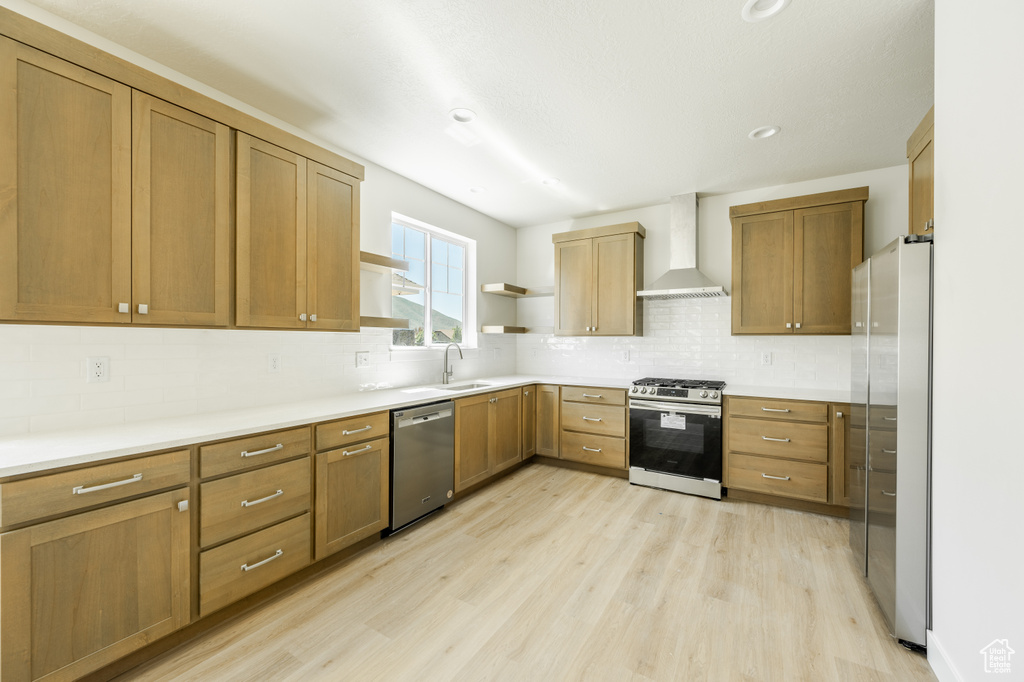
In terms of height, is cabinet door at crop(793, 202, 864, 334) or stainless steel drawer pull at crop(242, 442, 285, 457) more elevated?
cabinet door at crop(793, 202, 864, 334)

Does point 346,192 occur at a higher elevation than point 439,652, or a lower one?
higher

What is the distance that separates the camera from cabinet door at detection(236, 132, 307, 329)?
7.16ft

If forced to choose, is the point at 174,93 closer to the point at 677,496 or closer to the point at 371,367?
the point at 371,367

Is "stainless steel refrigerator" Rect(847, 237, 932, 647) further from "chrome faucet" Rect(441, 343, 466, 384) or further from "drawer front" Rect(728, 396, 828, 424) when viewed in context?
"chrome faucet" Rect(441, 343, 466, 384)

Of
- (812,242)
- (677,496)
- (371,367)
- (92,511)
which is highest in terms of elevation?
(812,242)

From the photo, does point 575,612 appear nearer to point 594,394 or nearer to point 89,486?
point 89,486

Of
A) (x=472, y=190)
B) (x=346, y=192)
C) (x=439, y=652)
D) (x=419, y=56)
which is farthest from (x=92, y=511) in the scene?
(x=472, y=190)

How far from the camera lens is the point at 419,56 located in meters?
2.08

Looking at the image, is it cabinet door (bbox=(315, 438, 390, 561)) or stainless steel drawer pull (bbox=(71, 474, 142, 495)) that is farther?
cabinet door (bbox=(315, 438, 390, 561))

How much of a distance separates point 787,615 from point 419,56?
3315 mm

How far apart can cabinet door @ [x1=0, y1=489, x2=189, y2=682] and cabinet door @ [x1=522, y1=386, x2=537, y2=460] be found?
291cm

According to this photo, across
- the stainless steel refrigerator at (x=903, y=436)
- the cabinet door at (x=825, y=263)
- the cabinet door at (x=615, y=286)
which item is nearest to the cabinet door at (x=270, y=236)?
the cabinet door at (x=615, y=286)

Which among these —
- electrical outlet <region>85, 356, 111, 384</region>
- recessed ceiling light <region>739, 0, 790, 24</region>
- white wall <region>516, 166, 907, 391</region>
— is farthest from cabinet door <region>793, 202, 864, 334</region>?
electrical outlet <region>85, 356, 111, 384</region>

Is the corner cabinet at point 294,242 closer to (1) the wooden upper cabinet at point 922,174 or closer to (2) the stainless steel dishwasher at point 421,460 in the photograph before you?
(2) the stainless steel dishwasher at point 421,460
